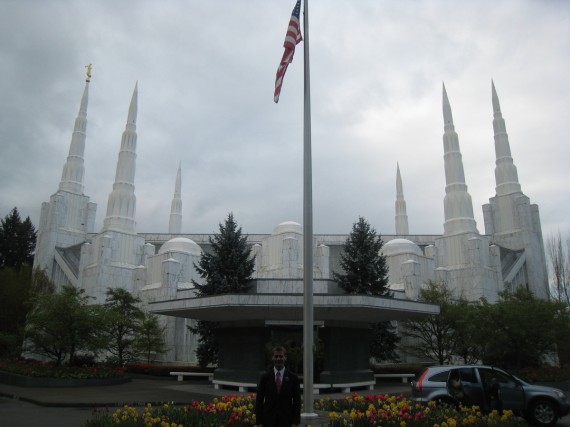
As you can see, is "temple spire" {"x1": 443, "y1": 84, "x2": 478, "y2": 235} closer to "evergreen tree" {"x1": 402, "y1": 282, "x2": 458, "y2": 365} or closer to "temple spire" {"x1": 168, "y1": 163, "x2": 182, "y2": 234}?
"evergreen tree" {"x1": 402, "y1": 282, "x2": 458, "y2": 365}

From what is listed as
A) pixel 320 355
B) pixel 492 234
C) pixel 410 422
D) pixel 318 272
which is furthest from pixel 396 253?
pixel 410 422

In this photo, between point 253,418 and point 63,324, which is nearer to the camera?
point 253,418

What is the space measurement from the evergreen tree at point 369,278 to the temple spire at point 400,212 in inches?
1162

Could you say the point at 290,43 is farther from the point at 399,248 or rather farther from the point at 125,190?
the point at 125,190

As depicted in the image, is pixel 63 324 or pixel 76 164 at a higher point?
pixel 76 164

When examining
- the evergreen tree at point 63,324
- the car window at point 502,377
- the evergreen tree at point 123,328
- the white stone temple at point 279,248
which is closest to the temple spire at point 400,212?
the white stone temple at point 279,248

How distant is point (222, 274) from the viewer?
3009 cm

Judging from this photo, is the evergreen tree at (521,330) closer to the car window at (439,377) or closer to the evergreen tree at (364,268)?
the evergreen tree at (364,268)

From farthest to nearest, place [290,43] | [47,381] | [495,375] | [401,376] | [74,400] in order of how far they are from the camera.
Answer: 1. [401,376]
2. [47,381]
3. [74,400]
4. [290,43]
5. [495,375]

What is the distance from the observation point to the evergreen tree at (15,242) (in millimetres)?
52375

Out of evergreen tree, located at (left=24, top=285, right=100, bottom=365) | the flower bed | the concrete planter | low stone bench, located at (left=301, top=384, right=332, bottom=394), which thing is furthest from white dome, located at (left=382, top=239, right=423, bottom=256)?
the flower bed

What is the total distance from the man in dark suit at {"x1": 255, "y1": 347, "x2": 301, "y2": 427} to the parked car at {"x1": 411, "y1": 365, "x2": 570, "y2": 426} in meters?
6.42

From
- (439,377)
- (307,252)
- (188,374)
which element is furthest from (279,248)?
(307,252)

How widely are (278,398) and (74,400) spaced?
1231 centimetres
